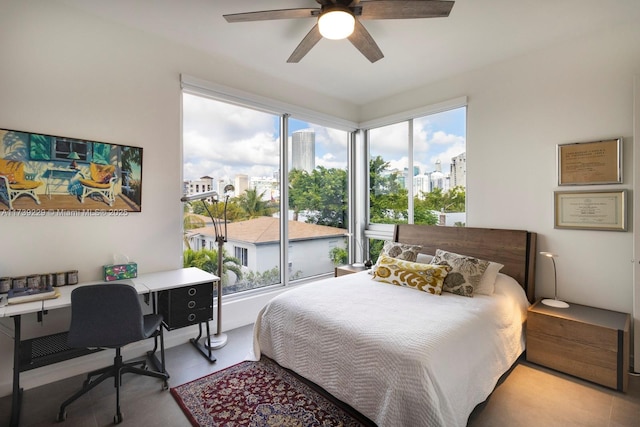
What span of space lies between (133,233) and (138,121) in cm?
100

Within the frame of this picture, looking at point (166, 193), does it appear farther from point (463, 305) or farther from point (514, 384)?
point (514, 384)

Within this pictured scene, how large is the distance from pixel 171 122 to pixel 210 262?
4.82 feet

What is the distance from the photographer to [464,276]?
2.67 metres

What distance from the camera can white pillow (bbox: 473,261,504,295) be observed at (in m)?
2.63

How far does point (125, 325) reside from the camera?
195cm

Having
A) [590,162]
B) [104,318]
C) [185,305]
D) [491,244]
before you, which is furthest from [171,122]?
[590,162]

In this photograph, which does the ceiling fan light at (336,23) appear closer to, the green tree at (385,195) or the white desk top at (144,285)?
the white desk top at (144,285)

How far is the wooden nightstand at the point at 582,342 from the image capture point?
7.14 feet

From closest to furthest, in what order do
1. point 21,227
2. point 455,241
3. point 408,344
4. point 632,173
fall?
1. point 408,344
2. point 21,227
3. point 632,173
4. point 455,241

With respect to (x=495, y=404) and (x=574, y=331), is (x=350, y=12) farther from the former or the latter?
(x=574, y=331)

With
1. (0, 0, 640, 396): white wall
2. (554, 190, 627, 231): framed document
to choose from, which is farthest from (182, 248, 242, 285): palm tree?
(554, 190, 627, 231): framed document

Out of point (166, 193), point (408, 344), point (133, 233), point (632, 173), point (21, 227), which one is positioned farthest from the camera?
point (166, 193)

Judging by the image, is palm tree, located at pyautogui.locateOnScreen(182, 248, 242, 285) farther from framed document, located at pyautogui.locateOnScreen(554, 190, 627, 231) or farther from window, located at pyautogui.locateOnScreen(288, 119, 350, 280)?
framed document, located at pyautogui.locateOnScreen(554, 190, 627, 231)

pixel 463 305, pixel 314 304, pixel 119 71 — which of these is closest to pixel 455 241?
pixel 463 305
